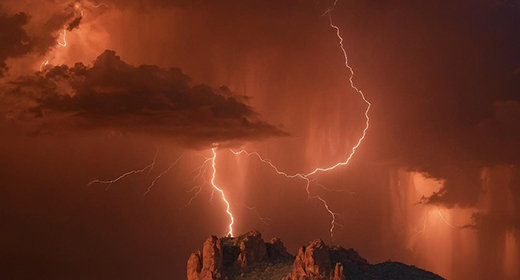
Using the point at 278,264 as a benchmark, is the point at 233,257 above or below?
above

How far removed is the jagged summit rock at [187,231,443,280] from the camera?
40.3 metres

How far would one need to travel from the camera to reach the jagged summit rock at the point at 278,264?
132ft

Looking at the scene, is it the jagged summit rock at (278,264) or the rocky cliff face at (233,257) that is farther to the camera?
the rocky cliff face at (233,257)

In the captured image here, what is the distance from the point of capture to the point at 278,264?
4456 centimetres

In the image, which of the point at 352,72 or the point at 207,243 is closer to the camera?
the point at 207,243

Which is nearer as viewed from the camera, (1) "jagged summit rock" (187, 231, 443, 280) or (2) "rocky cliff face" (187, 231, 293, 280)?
(1) "jagged summit rock" (187, 231, 443, 280)

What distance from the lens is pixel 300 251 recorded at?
40.8 m

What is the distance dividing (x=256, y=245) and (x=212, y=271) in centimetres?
380

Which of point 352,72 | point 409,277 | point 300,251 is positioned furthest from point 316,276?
point 352,72

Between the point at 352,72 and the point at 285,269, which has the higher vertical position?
the point at 352,72

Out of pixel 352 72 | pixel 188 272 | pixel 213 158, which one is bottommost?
pixel 188 272

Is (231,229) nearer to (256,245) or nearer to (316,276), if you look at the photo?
(256,245)

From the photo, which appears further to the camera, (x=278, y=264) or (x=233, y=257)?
(x=233, y=257)

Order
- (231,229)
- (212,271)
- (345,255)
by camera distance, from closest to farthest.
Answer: (212,271), (345,255), (231,229)
